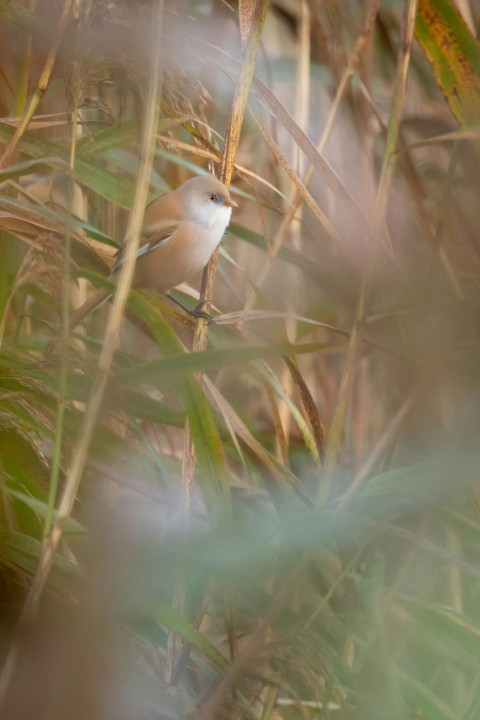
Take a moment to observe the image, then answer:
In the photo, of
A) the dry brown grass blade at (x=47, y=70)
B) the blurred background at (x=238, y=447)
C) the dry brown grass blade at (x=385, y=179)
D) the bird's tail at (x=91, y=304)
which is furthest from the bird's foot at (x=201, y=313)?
the dry brown grass blade at (x=47, y=70)

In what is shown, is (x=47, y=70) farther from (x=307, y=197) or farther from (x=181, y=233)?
(x=181, y=233)

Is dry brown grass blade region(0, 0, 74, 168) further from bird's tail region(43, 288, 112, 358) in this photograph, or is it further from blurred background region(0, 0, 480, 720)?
bird's tail region(43, 288, 112, 358)

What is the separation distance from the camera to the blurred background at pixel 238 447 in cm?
77

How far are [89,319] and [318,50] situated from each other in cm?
88

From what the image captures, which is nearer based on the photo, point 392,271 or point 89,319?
point 392,271

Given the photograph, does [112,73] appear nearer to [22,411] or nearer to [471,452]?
[22,411]

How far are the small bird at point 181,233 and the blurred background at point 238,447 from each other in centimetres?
10

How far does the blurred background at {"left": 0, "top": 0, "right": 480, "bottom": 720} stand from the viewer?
77 centimetres

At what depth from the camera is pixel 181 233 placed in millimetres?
1703

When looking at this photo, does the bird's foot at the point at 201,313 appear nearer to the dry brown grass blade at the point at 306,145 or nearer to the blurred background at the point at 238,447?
the blurred background at the point at 238,447

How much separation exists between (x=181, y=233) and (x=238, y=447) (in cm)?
63

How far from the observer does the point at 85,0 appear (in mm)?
1026

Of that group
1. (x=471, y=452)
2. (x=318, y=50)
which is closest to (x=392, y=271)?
(x=471, y=452)

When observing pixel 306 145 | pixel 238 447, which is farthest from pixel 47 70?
pixel 238 447
